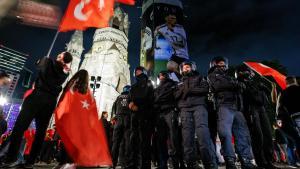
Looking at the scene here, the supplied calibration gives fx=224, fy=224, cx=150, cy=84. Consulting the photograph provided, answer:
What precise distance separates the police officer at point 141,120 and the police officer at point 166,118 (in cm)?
18

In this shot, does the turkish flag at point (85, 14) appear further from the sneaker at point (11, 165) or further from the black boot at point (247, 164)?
the black boot at point (247, 164)

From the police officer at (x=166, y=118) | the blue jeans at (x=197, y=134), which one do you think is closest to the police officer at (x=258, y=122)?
the blue jeans at (x=197, y=134)

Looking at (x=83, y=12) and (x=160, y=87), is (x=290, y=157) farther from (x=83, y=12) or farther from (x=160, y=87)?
(x=83, y=12)

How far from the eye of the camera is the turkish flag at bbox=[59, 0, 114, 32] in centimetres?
550

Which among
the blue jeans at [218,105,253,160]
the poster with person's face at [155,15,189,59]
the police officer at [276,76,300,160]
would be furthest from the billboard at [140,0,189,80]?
the blue jeans at [218,105,253,160]

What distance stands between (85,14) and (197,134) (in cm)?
400

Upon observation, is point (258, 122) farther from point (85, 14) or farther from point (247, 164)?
point (85, 14)

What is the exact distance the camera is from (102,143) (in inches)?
174

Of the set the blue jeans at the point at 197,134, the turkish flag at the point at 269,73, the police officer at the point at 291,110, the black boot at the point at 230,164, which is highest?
the turkish flag at the point at 269,73

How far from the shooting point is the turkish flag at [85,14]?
5.50 meters

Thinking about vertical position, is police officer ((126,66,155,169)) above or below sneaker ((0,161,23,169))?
above

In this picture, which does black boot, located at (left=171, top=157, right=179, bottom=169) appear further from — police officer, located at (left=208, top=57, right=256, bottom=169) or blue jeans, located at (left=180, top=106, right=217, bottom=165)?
police officer, located at (left=208, top=57, right=256, bottom=169)

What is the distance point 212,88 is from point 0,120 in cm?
646

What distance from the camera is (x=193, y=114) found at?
4.64m
